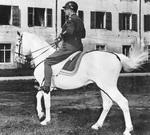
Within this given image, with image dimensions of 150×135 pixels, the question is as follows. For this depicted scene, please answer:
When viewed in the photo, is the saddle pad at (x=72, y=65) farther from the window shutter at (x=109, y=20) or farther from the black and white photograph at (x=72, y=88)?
the window shutter at (x=109, y=20)

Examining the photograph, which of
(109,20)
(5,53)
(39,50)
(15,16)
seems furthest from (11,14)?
(39,50)

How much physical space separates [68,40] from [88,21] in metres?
25.1

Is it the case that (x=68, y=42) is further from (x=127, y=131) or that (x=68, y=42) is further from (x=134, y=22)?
(x=134, y=22)

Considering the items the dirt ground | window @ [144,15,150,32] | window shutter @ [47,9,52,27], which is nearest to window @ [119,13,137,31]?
window @ [144,15,150,32]

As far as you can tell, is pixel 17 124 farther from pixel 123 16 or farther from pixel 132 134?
pixel 123 16

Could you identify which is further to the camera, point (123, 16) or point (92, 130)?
point (123, 16)

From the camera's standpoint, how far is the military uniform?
953cm

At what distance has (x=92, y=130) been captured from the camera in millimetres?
9102

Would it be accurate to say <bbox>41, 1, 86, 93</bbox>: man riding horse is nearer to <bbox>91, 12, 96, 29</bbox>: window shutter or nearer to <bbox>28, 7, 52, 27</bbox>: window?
<bbox>28, 7, 52, 27</bbox>: window

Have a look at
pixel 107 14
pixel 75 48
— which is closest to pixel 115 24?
pixel 107 14

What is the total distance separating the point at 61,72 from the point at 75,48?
556 mm

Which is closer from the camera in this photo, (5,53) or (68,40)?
(68,40)

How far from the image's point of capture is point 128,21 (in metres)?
38.2

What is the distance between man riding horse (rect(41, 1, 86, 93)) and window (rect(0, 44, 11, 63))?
19808 millimetres
